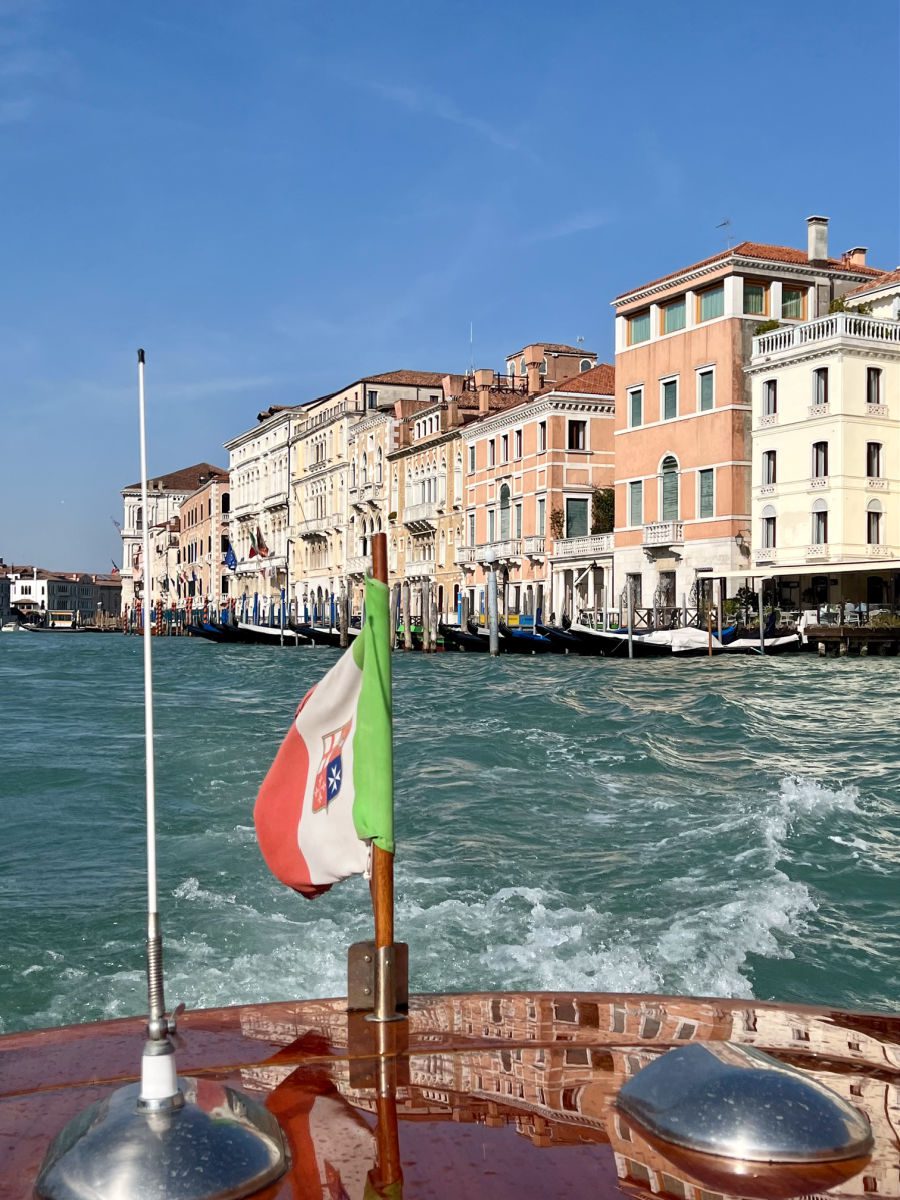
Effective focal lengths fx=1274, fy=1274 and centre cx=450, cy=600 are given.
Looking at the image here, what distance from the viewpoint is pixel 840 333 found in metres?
24.5

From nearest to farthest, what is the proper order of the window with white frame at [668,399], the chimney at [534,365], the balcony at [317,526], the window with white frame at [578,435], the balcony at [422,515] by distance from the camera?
the window with white frame at [668,399] < the window with white frame at [578,435] < the chimney at [534,365] < the balcony at [422,515] < the balcony at [317,526]

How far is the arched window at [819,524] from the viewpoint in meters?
25.0

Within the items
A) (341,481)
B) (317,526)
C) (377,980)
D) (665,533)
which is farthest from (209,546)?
(377,980)

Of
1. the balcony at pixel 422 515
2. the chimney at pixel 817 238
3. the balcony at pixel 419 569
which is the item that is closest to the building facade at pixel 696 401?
the chimney at pixel 817 238

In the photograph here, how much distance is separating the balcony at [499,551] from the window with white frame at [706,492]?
26.3ft

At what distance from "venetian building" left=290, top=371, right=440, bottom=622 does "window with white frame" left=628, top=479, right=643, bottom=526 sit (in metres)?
15.2

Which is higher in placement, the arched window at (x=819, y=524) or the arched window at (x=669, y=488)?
the arched window at (x=669, y=488)

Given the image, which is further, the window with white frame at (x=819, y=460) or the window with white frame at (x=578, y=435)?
the window with white frame at (x=578, y=435)

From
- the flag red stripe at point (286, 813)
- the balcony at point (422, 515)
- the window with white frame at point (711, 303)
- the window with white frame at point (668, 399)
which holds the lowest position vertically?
the flag red stripe at point (286, 813)

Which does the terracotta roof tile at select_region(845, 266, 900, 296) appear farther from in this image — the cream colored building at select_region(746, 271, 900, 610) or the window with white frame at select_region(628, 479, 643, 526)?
the window with white frame at select_region(628, 479, 643, 526)

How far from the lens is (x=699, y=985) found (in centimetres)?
461

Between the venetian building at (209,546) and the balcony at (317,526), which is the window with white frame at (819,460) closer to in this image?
the balcony at (317,526)

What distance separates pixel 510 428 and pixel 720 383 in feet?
30.2

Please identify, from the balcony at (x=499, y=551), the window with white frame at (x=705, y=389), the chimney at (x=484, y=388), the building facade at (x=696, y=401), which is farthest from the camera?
the chimney at (x=484, y=388)
